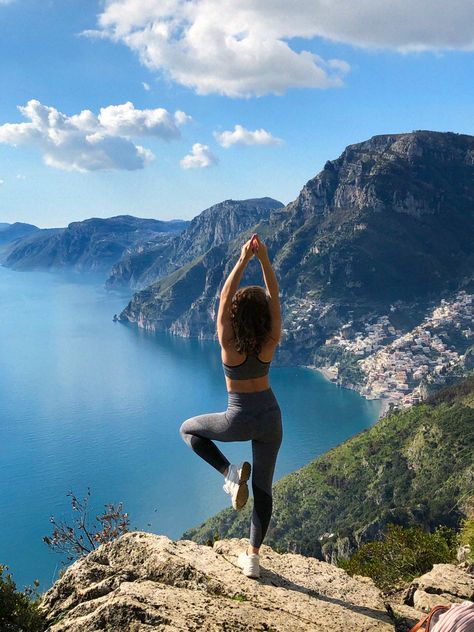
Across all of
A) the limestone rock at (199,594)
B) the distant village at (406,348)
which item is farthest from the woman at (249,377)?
the distant village at (406,348)

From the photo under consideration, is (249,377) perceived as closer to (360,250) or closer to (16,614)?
(16,614)

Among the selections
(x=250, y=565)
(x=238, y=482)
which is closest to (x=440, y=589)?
(x=250, y=565)

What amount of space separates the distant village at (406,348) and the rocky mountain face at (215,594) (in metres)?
100

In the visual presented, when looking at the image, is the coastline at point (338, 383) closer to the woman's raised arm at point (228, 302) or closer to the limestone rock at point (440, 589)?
the limestone rock at point (440, 589)

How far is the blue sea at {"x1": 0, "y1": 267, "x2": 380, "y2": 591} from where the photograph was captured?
59219 mm

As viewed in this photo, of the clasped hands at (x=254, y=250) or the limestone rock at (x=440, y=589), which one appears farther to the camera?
the limestone rock at (x=440, y=589)

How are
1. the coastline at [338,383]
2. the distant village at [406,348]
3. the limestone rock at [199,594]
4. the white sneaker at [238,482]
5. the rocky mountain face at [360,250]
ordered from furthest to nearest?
the rocky mountain face at [360,250], the distant village at [406,348], the coastline at [338,383], the white sneaker at [238,482], the limestone rock at [199,594]

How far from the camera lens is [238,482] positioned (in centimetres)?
364

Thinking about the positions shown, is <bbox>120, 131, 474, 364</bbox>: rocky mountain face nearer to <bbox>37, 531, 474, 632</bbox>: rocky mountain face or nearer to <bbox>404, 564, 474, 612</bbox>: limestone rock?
<bbox>404, 564, 474, 612</bbox>: limestone rock

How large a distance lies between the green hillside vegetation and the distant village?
3805 cm

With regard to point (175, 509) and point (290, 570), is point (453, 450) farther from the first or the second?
point (290, 570)

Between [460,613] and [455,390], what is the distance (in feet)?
239

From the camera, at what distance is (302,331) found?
151250 millimetres

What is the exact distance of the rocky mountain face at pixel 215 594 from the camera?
2.88 metres
